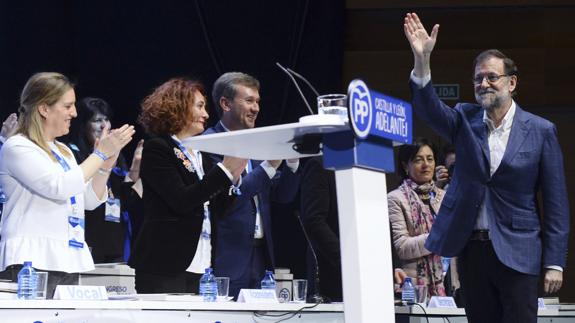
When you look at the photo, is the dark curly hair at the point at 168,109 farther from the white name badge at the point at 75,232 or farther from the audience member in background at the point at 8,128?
the audience member in background at the point at 8,128

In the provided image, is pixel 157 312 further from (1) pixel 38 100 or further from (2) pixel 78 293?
(1) pixel 38 100

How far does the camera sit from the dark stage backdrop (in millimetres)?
6879

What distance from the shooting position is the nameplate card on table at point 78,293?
9.13 feet

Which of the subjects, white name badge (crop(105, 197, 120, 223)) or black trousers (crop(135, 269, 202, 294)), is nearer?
black trousers (crop(135, 269, 202, 294))

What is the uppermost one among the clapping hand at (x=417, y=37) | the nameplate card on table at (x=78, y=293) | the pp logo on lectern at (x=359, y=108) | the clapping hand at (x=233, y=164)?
the clapping hand at (x=417, y=37)

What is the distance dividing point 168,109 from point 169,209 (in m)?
0.40

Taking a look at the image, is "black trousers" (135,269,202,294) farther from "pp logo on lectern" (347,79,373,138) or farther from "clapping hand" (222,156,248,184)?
"pp logo on lectern" (347,79,373,138)

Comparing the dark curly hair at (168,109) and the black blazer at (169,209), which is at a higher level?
the dark curly hair at (168,109)

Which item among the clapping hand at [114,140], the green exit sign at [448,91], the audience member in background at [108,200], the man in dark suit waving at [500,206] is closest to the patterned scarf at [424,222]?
the man in dark suit waving at [500,206]

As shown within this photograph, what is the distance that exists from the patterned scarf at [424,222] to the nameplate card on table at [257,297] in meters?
1.19

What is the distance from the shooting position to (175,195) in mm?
3303

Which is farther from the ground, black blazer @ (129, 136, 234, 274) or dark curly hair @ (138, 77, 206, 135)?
dark curly hair @ (138, 77, 206, 135)

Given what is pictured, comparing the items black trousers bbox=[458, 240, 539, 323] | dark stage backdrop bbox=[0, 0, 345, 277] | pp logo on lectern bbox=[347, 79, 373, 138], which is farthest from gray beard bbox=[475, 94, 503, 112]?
dark stage backdrop bbox=[0, 0, 345, 277]

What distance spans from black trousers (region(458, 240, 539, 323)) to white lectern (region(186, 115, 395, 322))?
1.32 metres
